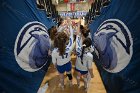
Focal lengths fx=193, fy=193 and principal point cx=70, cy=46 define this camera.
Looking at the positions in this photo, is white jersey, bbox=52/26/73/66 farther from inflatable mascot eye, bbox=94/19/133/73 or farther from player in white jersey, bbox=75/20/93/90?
inflatable mascot eye, bbox=94/19/133/73

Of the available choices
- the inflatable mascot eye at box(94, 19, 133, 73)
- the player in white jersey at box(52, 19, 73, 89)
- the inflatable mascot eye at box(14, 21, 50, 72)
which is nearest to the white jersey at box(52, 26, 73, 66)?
the player in white jersey at box(52, 19, 73, 89)

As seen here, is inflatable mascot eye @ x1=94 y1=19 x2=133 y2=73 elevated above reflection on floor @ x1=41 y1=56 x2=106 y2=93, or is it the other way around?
inflatable mascot eye @ x1=94 y1=19 x2=133 y2=73

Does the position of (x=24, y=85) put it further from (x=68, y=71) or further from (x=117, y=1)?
(x=117, y=1)

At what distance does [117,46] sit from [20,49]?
149 centimetres

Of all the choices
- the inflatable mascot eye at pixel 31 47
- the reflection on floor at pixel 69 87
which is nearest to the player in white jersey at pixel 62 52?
the reflection on floor at pixel 69 87

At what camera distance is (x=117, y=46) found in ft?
9.86

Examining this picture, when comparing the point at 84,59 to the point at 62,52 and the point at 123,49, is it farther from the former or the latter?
the point at 123,49

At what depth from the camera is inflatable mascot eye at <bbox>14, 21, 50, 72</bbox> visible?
294 centimetres

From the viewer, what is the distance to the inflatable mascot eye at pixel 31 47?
9.64 ft

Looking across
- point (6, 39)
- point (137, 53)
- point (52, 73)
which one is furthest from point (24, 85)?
point (137, 53)

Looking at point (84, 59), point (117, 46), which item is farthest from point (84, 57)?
point (117, 46)

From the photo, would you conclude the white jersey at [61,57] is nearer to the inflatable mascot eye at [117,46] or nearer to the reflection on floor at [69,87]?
the reflection on floor at [69,87]

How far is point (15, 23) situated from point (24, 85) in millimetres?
933

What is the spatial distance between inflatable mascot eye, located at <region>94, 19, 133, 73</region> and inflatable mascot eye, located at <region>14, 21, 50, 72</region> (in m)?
1.28
